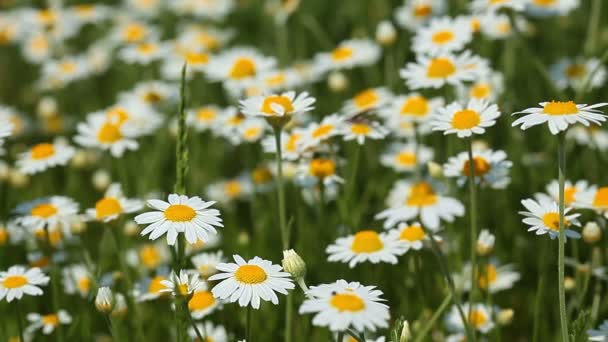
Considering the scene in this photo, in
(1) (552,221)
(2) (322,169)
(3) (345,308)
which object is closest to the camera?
(3) (345,308)

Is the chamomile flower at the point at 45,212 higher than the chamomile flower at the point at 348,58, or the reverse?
the chamomile flower at the point at 348,58

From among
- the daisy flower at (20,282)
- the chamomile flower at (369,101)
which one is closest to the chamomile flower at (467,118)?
the chamomile flower at (369,101)

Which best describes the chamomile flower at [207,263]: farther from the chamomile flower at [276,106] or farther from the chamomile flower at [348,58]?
the chamomile flower at [348,58]

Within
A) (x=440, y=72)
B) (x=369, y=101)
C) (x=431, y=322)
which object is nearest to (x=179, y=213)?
(x=431, y=322)

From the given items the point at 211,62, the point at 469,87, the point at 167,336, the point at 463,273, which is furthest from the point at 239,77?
the point at 463,273

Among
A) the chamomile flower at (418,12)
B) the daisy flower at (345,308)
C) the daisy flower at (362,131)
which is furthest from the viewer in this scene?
the chamomile flower at (418,12)

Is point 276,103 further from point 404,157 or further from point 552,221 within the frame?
point 404,157

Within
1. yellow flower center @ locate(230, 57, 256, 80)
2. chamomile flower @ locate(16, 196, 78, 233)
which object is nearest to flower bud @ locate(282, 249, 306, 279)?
chamomile flower @ locate(16, 196, 78, 233)
